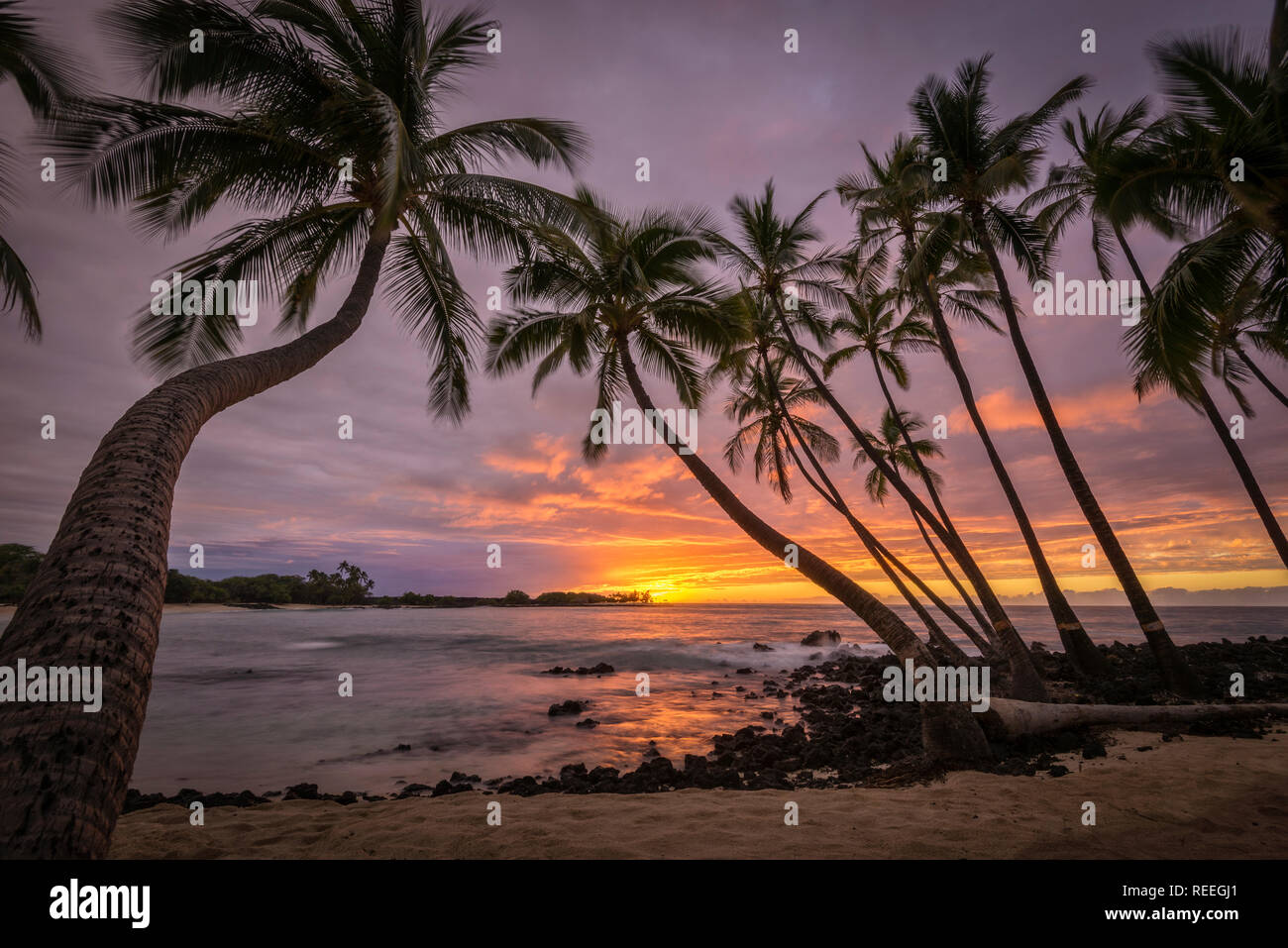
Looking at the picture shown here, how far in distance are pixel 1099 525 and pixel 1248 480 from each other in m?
5.09

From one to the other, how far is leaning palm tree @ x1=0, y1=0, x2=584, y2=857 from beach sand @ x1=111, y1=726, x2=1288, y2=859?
2.82 meters

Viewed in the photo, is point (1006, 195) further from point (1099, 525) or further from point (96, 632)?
point (96, 632)

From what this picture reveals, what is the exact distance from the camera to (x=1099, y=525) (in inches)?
412

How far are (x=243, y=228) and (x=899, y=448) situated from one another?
70.3ft

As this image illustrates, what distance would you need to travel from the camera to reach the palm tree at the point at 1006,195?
416 inches

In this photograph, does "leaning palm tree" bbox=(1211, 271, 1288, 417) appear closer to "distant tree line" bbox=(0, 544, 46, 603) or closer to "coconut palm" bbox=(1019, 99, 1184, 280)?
"coconut palm" bbox=(1019, 99, 1184, 280)

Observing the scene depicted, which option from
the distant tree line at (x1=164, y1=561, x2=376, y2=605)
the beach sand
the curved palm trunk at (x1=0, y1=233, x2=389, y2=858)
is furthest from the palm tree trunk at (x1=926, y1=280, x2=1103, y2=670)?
the distant tree line at (x1=164, y1=561, x2=376, y2=605)

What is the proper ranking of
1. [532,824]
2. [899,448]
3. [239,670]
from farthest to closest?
[899,448]
[239,670]
[532,824]

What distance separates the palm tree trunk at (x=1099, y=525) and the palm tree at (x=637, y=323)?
6399 mm

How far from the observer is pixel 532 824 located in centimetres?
477

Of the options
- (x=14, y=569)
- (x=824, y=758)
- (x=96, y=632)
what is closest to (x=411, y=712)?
(x=824, y=758)

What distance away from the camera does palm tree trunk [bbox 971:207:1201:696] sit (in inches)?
386
